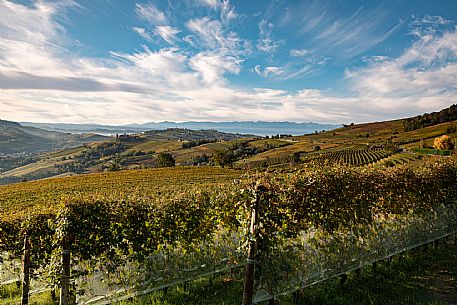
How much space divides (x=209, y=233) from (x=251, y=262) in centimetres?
160

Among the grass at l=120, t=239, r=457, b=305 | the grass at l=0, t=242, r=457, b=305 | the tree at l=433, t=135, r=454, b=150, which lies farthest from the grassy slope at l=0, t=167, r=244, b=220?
the tree at l=433, t=135, r=454, b=150

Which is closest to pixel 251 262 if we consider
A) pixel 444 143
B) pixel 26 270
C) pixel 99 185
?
pixel 26 270

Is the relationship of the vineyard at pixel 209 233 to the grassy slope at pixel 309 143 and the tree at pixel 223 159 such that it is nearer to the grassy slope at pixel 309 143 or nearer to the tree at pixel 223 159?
the tree at pixel 223 159

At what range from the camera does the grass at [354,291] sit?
6.79m

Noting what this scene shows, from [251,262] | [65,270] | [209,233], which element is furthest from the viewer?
[209,233]

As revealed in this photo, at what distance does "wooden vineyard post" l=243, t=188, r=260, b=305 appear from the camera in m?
6.03

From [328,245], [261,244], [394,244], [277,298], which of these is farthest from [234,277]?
[394,244]

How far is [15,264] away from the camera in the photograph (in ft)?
23.8

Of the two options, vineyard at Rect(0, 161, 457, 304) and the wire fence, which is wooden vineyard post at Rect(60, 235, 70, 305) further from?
the wire fence

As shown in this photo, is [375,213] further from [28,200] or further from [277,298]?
[28,200]

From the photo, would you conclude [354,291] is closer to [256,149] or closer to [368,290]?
[368,290]

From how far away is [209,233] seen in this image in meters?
7.37

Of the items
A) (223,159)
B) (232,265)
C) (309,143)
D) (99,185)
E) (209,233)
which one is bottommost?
(99,185)

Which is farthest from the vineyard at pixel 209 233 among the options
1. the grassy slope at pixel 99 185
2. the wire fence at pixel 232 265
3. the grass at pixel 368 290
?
the grassy slope at pixel 99 185
